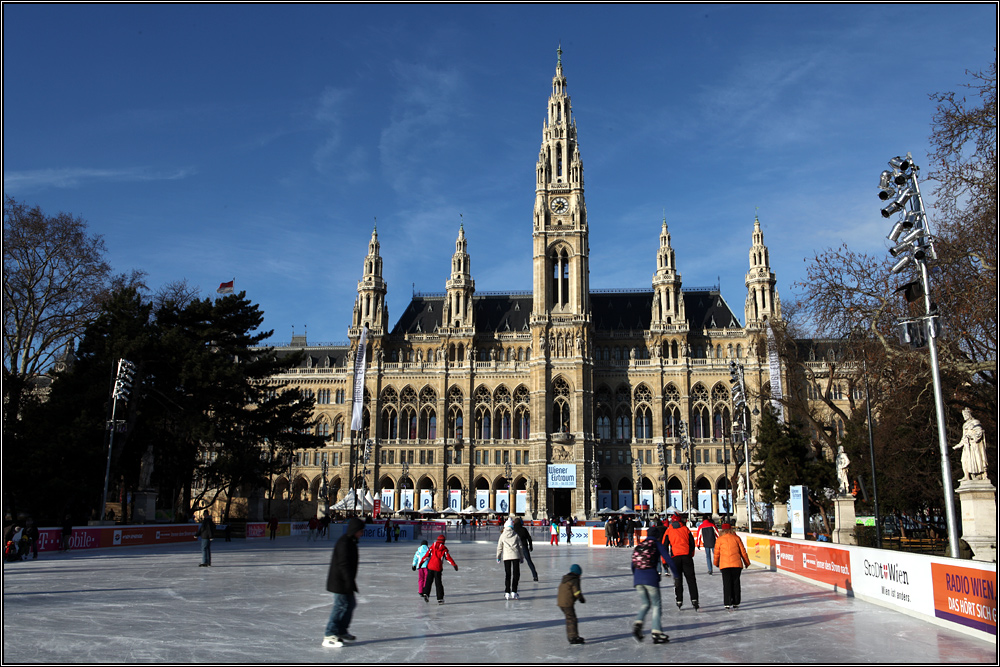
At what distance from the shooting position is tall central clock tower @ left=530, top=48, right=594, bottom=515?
76188 millimetres

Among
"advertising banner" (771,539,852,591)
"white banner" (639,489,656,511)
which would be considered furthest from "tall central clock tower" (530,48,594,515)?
"advertising banner" (771,539,852,591)

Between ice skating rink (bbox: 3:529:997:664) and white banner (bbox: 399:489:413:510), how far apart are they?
57196 mm

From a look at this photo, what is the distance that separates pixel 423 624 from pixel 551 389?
65.9 metres

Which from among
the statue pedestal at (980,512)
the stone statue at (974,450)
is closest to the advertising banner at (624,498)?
the statue pedestal at (980,512)

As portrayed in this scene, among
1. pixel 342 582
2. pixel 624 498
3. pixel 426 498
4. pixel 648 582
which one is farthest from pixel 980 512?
pixel 426 498

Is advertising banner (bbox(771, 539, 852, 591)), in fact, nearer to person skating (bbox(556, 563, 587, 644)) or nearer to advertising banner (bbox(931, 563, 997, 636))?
advertising banner (bbox(931, 563, 997, 636))

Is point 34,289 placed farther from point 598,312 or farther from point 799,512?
point 598,312

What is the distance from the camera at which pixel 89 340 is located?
4134 cm

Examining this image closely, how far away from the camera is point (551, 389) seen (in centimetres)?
7825

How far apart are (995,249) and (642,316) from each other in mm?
67606

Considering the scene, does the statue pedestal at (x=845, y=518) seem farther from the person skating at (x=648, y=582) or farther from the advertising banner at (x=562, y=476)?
the advertising banner at (x=562, y=476)

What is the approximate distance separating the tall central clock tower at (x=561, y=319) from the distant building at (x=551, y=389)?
156 mm

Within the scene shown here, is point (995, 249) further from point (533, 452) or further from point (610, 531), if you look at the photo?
point (533, 452)

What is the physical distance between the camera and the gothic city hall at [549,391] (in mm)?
77000
